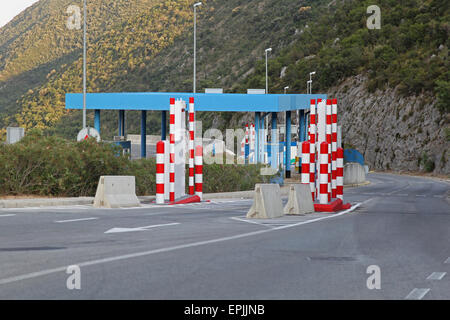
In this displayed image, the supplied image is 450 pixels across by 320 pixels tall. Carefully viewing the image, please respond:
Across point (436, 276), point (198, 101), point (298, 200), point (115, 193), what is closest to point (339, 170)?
point (298, 200)

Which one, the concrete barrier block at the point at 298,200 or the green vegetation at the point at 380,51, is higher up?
the green vegetation at the point at 380,51

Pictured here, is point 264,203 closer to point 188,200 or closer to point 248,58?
point 188,200

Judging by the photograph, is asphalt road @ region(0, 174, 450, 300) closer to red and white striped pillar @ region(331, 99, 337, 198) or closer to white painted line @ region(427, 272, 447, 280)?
white painted line @ region(427, 272, 447, 280)

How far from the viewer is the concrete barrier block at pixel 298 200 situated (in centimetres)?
1834

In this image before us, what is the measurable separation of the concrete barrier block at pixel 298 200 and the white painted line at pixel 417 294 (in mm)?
10425

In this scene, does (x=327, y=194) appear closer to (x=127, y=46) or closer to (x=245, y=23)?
(x=245, y=23)

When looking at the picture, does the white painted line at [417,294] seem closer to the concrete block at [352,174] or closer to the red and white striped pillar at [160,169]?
the red and white striped pillar at [160,169]

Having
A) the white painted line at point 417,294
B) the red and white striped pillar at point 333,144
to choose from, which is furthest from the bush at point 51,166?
the white painted line at point 417,294

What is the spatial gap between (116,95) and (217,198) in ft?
74.6

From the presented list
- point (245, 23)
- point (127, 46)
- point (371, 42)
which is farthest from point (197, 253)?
point (127, 46)

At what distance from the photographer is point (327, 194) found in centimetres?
2008

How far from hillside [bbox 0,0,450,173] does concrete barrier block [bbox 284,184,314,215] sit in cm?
6178

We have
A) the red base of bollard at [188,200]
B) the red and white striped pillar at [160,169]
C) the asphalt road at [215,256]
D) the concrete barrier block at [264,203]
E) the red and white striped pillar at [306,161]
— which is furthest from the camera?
the red base of bollard at [188,200]

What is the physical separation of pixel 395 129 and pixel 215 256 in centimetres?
8184
